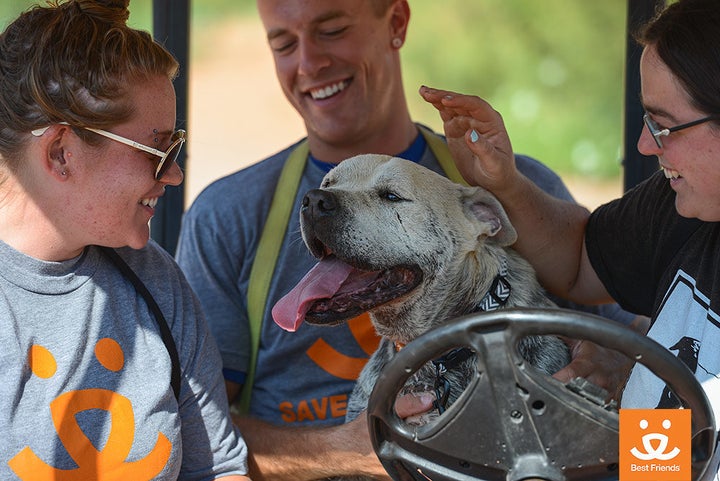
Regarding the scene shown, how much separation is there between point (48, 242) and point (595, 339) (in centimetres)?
150

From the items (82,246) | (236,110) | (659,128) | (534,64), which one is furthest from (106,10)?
(534,64)

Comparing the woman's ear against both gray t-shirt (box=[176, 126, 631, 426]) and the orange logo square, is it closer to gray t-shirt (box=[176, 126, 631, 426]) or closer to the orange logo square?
gray t-shirt (box=[176, 126, 631, 426])

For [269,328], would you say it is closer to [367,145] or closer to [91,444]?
[367,145]

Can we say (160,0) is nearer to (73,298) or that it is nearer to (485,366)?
(73,298)

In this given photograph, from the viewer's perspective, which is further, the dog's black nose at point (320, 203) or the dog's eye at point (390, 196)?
the dog's eye at point (390, 196)

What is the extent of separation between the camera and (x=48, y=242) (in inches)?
97.2

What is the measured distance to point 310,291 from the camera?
2.59 meters

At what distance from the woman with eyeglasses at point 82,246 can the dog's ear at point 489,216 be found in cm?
88

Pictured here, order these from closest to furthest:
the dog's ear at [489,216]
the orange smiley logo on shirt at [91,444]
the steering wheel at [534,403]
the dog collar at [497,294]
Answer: the steering wheel at [534,403] < the orange smiley logo on shirt at [91,444] < the dog collar at [497,294] < the dog's ear at [489,216]

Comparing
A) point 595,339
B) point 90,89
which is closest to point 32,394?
point 90,89

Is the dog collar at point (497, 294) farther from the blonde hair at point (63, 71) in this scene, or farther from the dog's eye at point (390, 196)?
the blonde hair at point (63, 71)

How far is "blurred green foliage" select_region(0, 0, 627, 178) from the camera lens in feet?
35.0

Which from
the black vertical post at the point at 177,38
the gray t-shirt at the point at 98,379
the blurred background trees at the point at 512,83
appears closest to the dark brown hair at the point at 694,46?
the gray t-shirt at the point at 98,379

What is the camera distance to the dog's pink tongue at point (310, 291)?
2.56 m
